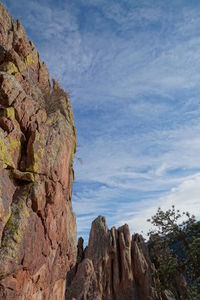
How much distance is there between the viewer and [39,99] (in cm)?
1495

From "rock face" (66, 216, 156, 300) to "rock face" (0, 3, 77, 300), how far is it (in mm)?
23840

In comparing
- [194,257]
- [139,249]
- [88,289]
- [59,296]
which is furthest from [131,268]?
[59,296]

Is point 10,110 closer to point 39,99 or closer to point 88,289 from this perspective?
point 39,99

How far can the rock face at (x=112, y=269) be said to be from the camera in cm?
3412

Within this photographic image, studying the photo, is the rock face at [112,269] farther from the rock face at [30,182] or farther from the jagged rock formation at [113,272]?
the rock face at [30,182]

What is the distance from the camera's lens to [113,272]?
125 ft

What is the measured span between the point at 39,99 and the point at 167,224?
2950 centimetres

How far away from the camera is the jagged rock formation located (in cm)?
3425

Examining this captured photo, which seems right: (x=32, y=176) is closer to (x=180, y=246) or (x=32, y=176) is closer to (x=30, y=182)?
(x=30, y=182)

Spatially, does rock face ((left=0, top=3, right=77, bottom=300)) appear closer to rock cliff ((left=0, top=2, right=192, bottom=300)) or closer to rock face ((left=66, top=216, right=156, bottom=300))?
rock cliff ((left=0, top=2, right=192, bottom=300))

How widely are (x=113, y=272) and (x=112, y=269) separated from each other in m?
0.54

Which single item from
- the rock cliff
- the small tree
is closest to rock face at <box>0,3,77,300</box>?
the rock cliff

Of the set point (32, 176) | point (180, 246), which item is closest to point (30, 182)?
point (32, 176)

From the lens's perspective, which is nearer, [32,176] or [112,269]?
[32,176]
